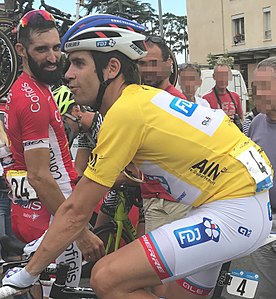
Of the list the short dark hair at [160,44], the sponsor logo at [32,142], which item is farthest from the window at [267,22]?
the sponsor logo at [32,142]

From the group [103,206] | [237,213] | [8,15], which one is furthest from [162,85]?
[8,15]

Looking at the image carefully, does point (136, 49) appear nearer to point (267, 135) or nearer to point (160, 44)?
point (267, 135)

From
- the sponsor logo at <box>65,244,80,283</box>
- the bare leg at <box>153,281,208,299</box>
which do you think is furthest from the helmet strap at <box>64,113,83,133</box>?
the bare leg at <box>153,281,208,299</box>

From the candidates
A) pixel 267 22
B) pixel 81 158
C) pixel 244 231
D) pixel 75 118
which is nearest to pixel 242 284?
pixel 244 231

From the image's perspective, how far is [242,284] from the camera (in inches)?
116

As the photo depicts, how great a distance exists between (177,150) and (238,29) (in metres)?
45.3

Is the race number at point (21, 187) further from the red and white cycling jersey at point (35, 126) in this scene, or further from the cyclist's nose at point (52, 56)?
the cyclist's nose at point (52, 56)

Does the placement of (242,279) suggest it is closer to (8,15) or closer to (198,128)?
(198,128)

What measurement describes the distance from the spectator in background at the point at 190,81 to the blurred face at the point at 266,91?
7.46 feet

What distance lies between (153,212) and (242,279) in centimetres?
126

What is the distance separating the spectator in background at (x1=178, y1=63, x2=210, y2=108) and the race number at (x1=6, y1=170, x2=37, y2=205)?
3.29 m

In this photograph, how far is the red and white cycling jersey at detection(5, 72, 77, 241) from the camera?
3141 mm

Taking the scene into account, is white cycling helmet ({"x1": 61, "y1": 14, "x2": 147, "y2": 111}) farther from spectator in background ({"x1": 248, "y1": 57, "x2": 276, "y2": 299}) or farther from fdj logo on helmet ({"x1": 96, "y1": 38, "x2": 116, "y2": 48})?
spectator in background ({"x1": 248, "y1": 57, "x2": 276, "y2": 299})

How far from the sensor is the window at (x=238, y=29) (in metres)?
45.1
